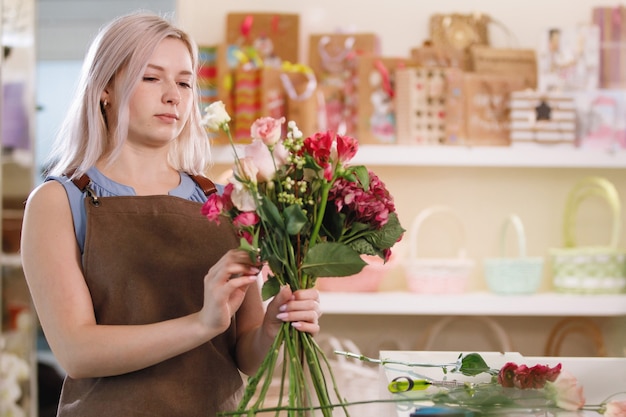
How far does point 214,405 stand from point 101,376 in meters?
0.20

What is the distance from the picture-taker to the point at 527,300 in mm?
3076

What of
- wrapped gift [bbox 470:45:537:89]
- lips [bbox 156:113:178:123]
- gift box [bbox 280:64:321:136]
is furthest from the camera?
wrapped gift [bbox 470:45:537:89]

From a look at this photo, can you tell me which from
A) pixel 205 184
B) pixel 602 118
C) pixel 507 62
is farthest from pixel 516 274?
pixel 205 184

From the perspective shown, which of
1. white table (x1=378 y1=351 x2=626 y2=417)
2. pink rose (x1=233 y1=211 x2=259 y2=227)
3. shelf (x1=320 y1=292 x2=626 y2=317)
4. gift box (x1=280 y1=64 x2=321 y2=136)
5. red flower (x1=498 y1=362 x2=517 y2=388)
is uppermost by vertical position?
gift box (x1=280 y1=64 x2=321 y2=136)

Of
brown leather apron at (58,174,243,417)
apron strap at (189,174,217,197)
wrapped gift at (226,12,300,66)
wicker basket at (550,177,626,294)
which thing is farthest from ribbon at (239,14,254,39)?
brown leather apron at (58,174,243,417)

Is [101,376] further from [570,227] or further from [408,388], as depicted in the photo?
[570,227]

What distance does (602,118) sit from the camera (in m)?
3.19

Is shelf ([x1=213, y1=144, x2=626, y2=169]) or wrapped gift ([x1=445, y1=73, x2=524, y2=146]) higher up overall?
wrapped gift ([x1=445, y1=73, x2=524, y2=146])

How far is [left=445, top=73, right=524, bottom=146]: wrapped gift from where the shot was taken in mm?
3164

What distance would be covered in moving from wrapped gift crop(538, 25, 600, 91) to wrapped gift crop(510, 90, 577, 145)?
0.08 meters

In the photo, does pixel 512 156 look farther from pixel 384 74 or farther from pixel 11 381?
pixel 11 381

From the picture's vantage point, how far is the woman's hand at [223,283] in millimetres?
1150

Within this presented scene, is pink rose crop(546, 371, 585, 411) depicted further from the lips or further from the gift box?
the gift box

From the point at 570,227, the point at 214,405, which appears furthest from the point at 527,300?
the point at 214,405
